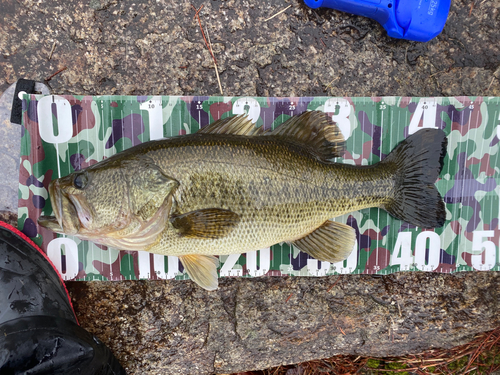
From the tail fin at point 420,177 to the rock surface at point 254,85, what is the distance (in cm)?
59

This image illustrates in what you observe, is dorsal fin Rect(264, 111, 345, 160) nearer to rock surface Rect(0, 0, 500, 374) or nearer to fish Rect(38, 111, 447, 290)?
fish Rect(38, 111, 447, 290)

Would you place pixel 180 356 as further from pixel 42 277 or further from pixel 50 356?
pixel 42 277

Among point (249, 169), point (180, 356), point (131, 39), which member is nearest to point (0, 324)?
point (180, 356)

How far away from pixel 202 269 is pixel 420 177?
190cm

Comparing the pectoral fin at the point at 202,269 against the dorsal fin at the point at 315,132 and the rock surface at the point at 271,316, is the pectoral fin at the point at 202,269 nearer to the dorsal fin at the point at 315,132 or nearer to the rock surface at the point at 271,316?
the rock surface at the point at 271,316

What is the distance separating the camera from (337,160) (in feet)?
9.37

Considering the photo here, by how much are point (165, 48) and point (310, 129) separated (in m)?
1.44

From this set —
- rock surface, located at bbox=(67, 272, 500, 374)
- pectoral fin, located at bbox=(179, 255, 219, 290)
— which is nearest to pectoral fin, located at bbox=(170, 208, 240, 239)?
pectoral fin, located at bbox=(179, 255, 219, 290)

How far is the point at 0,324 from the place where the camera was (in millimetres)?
2375

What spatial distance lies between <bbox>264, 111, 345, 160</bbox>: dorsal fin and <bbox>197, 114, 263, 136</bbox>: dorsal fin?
20cm

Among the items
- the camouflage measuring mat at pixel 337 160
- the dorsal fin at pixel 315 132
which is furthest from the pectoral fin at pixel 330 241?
the dorsal fin at pixel 315 132

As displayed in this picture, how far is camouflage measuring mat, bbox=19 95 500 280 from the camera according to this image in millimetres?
2719

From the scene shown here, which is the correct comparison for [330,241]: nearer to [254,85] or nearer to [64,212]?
[254,85]

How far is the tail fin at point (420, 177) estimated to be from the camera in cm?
262
